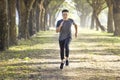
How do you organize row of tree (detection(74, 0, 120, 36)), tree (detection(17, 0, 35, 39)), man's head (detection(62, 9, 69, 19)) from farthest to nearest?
1. row of tree (detection(74, 0, 120, 36))
2. tree (detection(17, 0, 35, 39))
3. man's head (detection(62, 9, 69, 19))

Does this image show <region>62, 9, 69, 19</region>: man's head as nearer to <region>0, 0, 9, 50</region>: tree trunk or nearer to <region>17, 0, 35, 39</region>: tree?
<region>0, 0, 9, 50</region>: tree trunk

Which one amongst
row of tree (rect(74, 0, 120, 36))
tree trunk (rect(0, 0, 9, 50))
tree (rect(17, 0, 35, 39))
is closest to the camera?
tree trunk (rect(0, 0, 9, 50))

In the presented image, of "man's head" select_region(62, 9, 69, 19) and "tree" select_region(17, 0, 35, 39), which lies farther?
"tree" select_region(17, 0, 35, 39)

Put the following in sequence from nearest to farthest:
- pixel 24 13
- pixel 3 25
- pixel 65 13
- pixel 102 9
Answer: pixel 65 13, pixel 3 25, pixel 24 13, pixel 102 9

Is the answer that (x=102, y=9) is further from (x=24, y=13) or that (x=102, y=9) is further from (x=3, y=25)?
(x=3, y=25)

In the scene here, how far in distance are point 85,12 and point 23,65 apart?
79972mm

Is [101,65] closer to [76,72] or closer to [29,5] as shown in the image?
[76,72]

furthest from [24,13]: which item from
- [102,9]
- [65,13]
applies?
[102,9]

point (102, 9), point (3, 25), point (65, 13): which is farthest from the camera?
point (102, 9)

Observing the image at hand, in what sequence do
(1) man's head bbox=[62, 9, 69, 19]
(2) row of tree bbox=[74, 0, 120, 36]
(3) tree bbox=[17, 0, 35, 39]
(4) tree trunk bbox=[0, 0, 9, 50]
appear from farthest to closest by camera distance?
(2) row of tree bbox=[74, 0, 120, 36]
(3) tree bbox=[17, 0, 35, 39]
(4) tree trunk bbox=[0, 0, 9, 50]
(1) man's head bbox=[62, 9, 69, 19]

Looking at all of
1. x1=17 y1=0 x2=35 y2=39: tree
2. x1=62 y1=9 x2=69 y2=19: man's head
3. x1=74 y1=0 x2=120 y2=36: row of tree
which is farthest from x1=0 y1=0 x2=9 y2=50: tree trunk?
x1=74 y1=0 x2=120 y2=36: row of tree

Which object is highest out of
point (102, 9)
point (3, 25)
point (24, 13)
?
point (24, 13)

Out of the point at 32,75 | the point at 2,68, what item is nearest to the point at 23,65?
the point at 2,68

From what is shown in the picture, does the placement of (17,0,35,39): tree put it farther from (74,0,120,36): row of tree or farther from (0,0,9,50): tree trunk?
(74,0,120,36): row of tree
